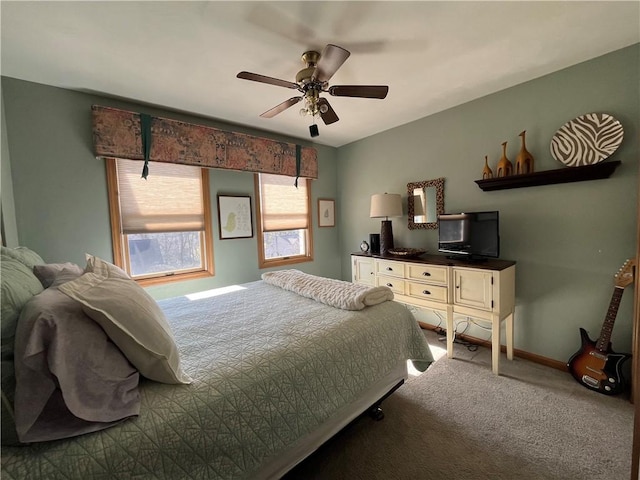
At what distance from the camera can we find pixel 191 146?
279 centimetres

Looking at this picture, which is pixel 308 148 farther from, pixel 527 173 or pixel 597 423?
pixel 597 423

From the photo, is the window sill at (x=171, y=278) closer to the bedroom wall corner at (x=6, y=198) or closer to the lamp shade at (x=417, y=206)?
the bedroom wall corner at (x=6, y=198)

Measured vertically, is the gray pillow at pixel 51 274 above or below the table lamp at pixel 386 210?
below

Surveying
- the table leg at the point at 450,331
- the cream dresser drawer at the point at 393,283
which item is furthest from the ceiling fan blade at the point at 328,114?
the table leg at the point at 450,331

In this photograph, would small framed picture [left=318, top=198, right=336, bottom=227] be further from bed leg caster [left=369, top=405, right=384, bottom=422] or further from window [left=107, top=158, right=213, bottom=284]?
bed leg caster [left=369, top=405, right=384, bottom=422]

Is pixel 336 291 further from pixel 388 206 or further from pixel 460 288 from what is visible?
pixel 388 206

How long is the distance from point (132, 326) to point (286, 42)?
192 centimetres

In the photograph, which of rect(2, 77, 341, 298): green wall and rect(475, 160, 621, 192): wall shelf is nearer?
rect(475, 160, 621, 192): wall shelf

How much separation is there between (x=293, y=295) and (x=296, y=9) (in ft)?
6.25

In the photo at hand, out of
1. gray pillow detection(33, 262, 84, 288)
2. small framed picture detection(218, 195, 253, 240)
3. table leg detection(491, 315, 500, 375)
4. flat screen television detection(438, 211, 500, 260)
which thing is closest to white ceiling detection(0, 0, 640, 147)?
small framed picture detection(218, 195, 253, 240)

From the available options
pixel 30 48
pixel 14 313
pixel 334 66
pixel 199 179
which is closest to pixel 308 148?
pixel 199 179

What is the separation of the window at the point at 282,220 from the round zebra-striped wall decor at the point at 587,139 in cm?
282

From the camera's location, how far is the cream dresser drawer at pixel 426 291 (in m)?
2.50

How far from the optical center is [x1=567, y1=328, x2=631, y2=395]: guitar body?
1920 mm
